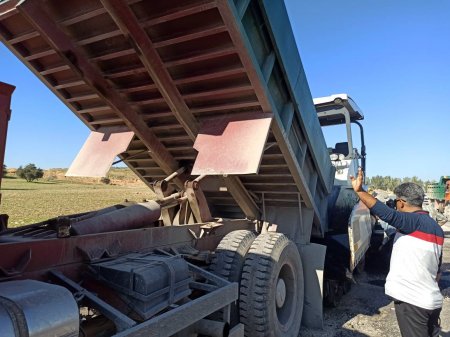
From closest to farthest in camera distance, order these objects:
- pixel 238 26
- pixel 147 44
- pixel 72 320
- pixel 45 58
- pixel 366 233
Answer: pixel 72 320 → pixel 238 26 → pixel 147 44 → pixel 45 58 → pixel 366 233

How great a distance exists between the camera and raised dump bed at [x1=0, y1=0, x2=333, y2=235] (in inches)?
120

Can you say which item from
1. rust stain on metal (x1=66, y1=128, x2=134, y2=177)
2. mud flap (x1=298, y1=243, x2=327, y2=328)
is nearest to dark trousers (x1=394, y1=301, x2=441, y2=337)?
mud flap (x1=298, y1=243, x2=327, y2=328)

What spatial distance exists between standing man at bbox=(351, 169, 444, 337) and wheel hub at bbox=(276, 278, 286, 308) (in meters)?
1.38

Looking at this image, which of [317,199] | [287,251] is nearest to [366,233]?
[317,199]

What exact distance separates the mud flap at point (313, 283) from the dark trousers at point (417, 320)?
1833mm

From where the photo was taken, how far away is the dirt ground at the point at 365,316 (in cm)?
463

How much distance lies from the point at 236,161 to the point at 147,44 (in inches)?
52.6

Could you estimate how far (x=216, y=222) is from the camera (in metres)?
4.35

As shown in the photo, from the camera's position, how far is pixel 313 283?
489 cm

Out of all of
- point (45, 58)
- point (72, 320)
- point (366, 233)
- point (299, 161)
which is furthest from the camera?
point (366, 233)

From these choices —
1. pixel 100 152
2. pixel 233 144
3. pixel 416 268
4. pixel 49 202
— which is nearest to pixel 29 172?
pixel 49 202

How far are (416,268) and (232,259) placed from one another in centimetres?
170

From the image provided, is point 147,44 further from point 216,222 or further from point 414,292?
point 414,292

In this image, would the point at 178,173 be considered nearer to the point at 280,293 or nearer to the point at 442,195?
the point at 280,293
